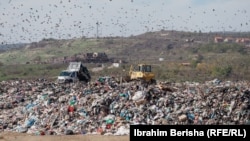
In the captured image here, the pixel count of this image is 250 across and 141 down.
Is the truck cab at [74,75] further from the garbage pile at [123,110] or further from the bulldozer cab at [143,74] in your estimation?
the garbage pile at [123,110]

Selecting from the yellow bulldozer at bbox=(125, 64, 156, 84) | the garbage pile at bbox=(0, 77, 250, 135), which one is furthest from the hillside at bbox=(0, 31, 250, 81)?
the garbage pile at bbox=(0, 77, 250, 135)

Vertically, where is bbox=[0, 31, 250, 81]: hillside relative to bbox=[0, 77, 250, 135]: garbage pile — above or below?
below

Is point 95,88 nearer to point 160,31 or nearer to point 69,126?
point 69,126

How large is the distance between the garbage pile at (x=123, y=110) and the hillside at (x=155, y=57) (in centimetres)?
2217

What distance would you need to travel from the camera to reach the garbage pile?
1769 centimetres

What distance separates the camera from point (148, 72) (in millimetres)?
27469

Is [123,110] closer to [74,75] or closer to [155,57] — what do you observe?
[74,75]

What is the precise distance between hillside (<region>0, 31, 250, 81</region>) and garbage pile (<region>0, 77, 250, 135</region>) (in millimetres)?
22171

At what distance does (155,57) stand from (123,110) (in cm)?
5736

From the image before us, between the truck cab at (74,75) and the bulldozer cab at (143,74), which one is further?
the truck cab at (74,75)

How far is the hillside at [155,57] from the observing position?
47.5m

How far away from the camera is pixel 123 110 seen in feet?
61.2

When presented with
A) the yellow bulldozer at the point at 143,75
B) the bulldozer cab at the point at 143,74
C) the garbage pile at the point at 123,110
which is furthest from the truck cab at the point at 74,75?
the garbage pile at the point at 123,110

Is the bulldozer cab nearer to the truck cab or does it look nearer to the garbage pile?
the truck cab
